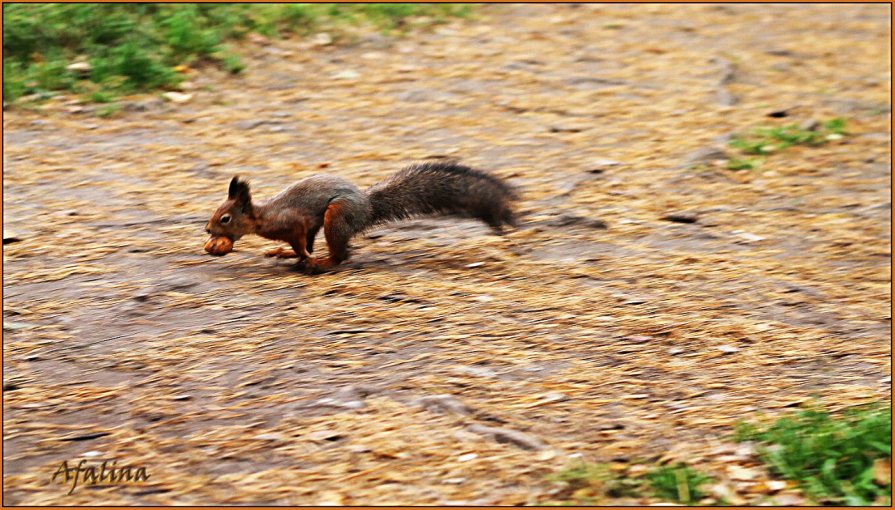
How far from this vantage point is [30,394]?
3.68 metres

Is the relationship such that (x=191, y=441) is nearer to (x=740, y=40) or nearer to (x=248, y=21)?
(x=248, y=21)

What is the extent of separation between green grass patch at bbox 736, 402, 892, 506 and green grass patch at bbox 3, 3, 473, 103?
5209mm

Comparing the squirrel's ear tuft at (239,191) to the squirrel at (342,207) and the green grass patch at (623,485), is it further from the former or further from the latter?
the green grass patch at (623,485)

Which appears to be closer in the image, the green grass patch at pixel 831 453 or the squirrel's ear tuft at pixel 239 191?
the green grass patch at pixel 831 453

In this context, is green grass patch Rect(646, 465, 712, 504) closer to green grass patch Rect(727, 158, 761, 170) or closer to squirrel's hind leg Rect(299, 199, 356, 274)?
squirrel's hind leg Rect(299, 199, 356, 274)

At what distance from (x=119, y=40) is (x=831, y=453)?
5853 mm

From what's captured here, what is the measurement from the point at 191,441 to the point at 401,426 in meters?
0.60

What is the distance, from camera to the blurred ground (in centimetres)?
334

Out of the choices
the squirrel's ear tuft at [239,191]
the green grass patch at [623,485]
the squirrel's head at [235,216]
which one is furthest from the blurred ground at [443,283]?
the squirrel's ear tuft at [239,191]

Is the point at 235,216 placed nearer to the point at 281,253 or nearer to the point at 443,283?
the point at 281,253

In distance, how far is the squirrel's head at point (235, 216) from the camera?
4.66 metres

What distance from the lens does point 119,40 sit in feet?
25.3

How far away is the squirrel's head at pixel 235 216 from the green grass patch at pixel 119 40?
301cm

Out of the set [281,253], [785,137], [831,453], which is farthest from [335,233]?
[785,137]
